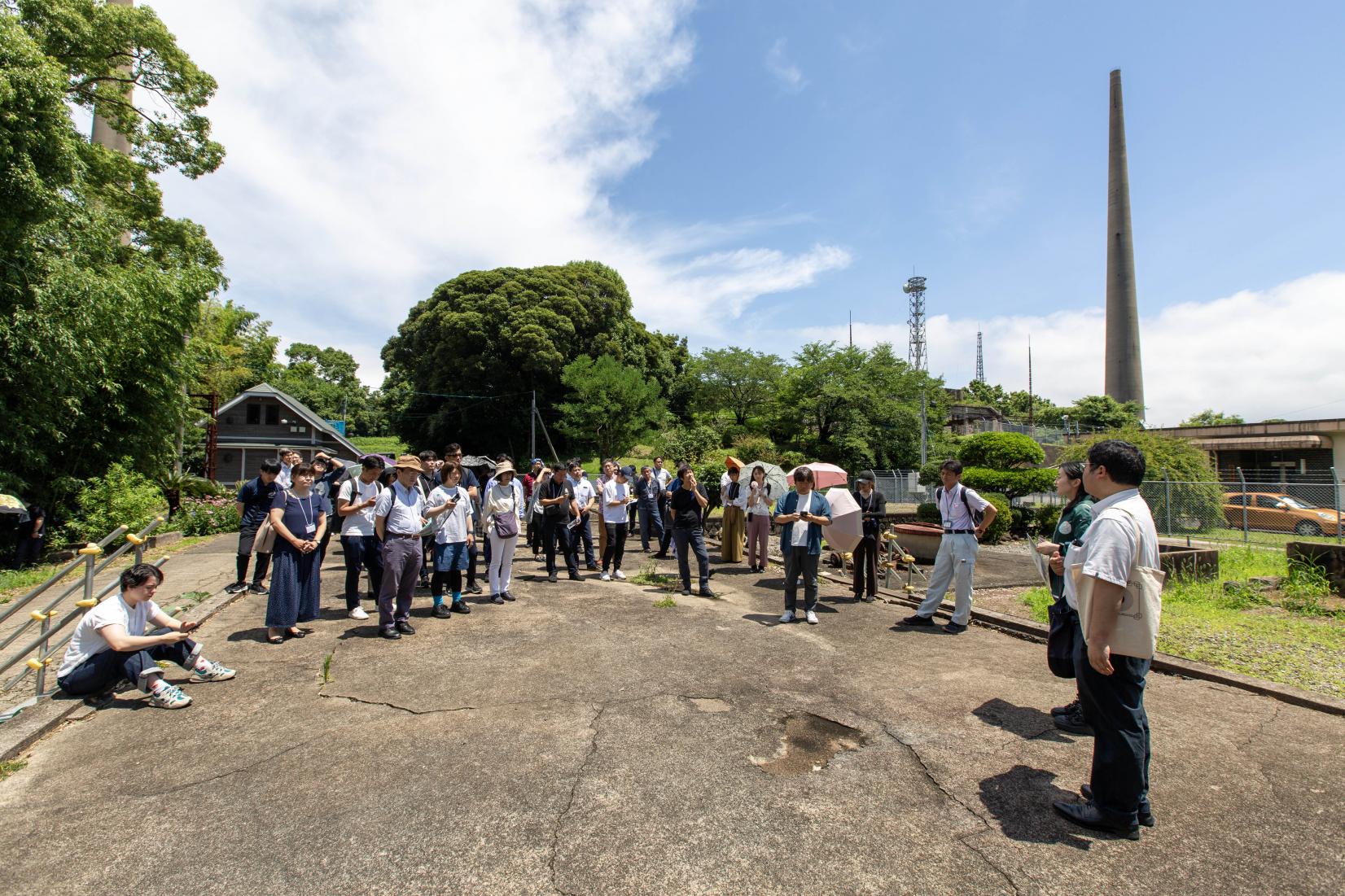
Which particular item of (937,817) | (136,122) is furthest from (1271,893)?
(136,122)

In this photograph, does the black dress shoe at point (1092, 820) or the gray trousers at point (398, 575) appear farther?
the gray trousers at point (398, 575)

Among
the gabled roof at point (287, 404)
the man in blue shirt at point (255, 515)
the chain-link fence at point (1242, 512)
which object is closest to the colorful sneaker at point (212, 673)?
the man in blue shirt at point (255, 515)

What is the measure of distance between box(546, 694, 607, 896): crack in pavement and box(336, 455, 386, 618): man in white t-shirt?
355 cm

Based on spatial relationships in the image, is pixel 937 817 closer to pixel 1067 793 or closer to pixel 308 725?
pixel 1067 793

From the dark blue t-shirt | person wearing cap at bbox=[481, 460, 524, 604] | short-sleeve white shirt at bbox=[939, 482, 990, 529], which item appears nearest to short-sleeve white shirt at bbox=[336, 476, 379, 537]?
person wearing cap at bbox=[481, 460, 524, 604]

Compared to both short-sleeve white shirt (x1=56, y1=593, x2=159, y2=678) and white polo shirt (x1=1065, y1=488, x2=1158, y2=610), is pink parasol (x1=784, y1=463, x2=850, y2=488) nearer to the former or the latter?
white polo shirt (x1=1065, y1=488, x2=1158, y2=610)

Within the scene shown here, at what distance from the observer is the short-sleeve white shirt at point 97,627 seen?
4566 millimetres

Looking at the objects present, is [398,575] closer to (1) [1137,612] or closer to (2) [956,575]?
(2) [956,575]

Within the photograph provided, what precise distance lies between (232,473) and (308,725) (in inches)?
1612

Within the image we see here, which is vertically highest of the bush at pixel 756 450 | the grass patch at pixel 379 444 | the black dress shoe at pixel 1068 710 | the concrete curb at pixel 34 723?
the grass patch at pixel 379 444

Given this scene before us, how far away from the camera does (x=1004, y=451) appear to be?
58.0 ft

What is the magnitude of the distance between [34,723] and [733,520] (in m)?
9.35

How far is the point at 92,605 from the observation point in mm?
4719

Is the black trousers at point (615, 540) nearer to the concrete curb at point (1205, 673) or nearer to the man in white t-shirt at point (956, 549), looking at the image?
the man in white t-shirt at point (956, 549)
